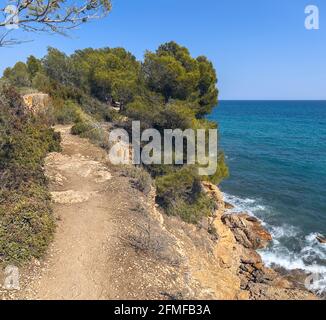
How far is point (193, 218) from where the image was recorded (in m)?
15.1

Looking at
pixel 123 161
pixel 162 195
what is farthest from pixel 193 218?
pixel 123 161

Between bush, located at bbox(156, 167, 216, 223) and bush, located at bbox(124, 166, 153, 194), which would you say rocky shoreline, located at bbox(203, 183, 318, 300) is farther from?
bush, located at bbox(124, 166, 153, 194)

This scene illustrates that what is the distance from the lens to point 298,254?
1998cm

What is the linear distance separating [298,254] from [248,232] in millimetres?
3045

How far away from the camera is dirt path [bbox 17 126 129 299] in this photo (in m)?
7.42

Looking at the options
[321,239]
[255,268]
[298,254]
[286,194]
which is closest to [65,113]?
[255,268]

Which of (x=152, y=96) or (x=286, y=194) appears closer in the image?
(x=152, y=96)

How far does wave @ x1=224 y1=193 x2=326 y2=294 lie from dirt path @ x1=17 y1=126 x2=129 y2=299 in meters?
11.2

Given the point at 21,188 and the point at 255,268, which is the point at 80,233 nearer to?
the point at 21,188

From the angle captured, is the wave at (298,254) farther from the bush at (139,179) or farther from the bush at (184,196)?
the bush at (139,179)

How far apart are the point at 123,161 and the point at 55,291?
892 cm

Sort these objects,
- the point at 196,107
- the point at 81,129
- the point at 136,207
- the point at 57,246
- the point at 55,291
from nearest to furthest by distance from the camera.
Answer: the point at 55,291
the point at 57,246
the point at 136,207
the point at 81,129
the point at 196,107

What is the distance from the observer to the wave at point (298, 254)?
17766 mm
